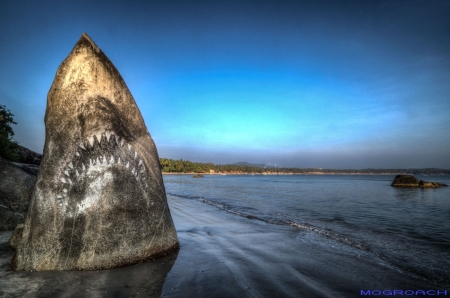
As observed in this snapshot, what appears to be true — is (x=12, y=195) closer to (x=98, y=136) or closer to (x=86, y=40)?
(x=98, y=136)

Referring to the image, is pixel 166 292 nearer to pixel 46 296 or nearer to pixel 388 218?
pixel 46 296

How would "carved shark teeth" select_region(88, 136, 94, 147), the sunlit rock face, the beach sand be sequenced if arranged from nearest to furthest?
1. the beach sand
2. the sunlit rock face
3. "carved shark teeth" select_region(88, 136, 94, 147)

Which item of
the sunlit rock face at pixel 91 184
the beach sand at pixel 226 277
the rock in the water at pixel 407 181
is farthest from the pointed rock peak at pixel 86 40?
the rock in the water at pixel 407 181

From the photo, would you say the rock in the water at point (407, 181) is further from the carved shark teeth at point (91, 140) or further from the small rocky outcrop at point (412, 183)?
the carved shark teeth at point (91, 140)

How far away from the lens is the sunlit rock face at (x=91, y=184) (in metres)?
3.05

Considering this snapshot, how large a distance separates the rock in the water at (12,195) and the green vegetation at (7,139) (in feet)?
23.3

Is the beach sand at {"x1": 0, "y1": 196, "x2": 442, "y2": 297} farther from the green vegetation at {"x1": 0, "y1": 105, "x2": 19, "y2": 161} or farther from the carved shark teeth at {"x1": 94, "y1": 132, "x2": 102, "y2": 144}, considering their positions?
the green vegetation at {"x1": 0, "y1": 105, "x2": 19, "y2": 161}

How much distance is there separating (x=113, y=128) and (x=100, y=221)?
1.32 metres

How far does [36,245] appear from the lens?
3006 mm

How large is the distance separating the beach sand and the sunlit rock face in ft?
0.75

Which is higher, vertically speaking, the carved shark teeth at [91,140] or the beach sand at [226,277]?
the carved shark teeth at [91,140]

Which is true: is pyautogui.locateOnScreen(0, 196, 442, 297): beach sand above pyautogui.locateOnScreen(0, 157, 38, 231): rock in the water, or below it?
below

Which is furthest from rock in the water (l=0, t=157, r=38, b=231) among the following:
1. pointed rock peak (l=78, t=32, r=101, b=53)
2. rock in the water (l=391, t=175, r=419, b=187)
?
rock in the water (l=391, t=175, r=419, b=187)

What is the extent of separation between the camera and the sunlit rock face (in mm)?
3049
